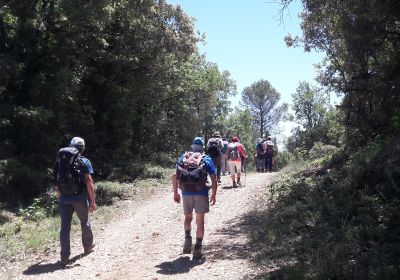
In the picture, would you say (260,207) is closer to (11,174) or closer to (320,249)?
(320,249)

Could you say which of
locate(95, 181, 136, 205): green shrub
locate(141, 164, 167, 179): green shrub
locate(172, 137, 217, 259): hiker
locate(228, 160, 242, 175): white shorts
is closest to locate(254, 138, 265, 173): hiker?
locate(141, 164, 167, 179): green shrub

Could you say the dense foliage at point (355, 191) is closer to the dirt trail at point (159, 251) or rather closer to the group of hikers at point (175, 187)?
the dirt trail at point (159, 251)

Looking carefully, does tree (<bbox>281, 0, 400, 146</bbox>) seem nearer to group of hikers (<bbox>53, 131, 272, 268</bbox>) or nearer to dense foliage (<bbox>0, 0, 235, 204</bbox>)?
group of hikers (<bbox>53, 131, 272, 268</bbox>)

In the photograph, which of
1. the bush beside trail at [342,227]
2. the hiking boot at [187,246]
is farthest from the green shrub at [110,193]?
the hiking boot at [187,246]

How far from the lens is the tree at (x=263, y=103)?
84625mm

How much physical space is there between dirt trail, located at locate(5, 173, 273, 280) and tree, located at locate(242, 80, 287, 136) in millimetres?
72974

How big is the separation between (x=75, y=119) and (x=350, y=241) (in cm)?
1365

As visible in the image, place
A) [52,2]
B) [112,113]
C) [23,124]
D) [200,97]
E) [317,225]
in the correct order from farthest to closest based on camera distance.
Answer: [200,97] < [112,113] < [52,2] < [23,124] < [317,225]

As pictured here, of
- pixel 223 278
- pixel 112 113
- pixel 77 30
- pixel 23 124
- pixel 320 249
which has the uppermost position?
pixel 77 30

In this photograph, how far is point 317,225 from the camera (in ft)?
26.4

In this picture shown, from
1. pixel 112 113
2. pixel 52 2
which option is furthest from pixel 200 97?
pixel 52 2

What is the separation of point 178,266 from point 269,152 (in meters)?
17.6

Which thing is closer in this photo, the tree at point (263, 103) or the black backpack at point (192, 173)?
the black backpack at point (192, 173)

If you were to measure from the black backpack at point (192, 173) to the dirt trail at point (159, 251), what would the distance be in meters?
1.34
